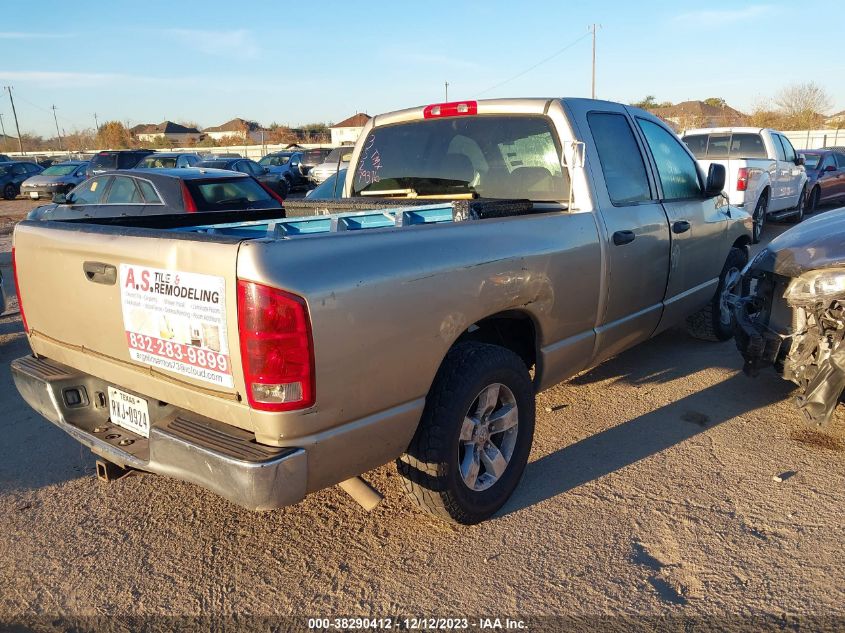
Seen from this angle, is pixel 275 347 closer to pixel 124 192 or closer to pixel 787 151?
pixel 124 192

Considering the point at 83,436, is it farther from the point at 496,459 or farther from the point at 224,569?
the point at 496,459

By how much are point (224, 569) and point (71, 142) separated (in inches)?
4092

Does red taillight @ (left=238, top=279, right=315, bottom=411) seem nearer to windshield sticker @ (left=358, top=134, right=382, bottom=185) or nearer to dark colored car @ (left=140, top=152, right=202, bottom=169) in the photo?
windshield sticker @ (left=358, top=134, right=382, bottom=185)

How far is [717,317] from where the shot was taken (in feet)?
18.6

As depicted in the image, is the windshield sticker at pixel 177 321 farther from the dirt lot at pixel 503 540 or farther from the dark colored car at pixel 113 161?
the dark colored car at pixel 113 161

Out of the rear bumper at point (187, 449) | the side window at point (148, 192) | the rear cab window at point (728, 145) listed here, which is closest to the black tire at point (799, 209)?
the rear cab window at point (728, 145)

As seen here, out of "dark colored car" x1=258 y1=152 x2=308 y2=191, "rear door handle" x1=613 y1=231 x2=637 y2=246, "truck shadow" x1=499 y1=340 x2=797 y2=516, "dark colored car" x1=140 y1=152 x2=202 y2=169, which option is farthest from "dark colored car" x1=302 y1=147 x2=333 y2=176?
"rear door handle" x1=613 y1=231 x2=637 y2=246

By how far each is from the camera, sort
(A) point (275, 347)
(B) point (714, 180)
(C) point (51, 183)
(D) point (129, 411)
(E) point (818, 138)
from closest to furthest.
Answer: (A) point (275, 347), (D) point (129, 411), (B) point (714, 180), (C) point (51, 183), (E) point (818, 138)

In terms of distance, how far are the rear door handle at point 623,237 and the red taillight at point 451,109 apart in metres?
1.20

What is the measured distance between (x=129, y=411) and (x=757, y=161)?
11.1m

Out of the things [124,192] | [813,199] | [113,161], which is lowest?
[813,199]

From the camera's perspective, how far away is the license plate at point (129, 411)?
2.73m

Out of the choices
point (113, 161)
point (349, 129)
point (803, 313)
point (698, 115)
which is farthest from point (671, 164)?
point (349, 129)

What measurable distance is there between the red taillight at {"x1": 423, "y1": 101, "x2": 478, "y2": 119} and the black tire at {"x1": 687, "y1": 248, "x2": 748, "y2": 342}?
108 inches
